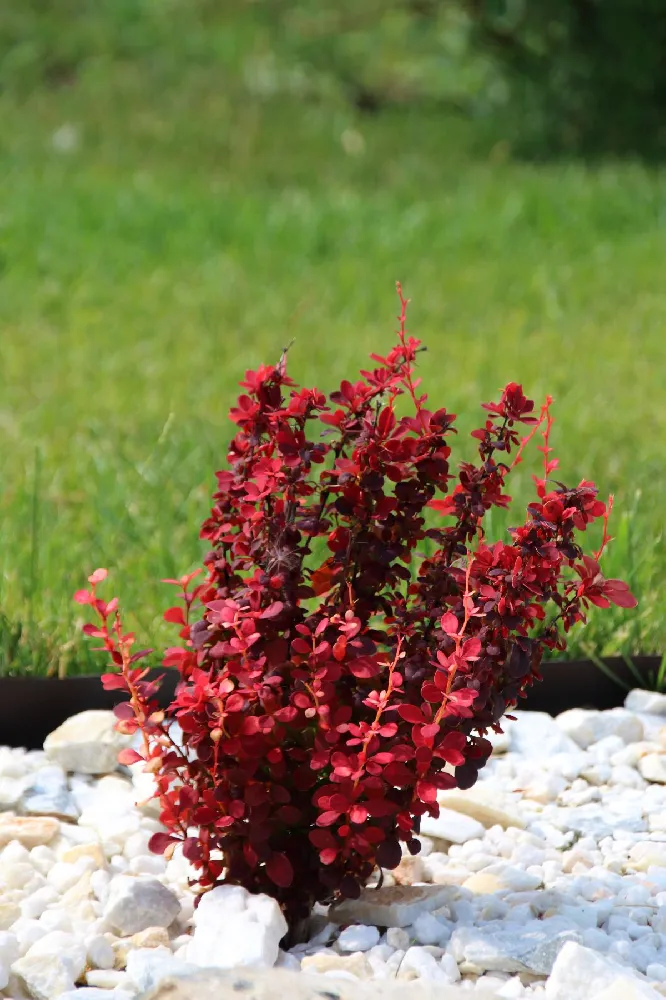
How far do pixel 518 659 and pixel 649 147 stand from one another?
10.6 meters

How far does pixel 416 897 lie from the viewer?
6.83 feet

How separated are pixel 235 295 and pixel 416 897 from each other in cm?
548

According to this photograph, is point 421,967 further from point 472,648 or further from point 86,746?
point 86,746

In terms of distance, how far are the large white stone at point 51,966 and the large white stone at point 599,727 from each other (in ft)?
4.01

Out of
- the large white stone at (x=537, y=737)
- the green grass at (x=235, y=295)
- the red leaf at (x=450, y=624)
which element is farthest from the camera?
the green grass at (x=235, y=295)

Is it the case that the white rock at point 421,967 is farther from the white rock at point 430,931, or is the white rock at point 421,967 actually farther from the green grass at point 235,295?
the green grass at point 235,295

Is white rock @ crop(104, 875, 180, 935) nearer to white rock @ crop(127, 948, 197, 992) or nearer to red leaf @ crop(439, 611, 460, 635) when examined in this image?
white rock @ crop(127, 948, 197, 992)

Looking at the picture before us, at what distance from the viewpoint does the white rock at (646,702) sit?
115 inches

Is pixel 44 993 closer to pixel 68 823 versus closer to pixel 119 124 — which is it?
pixel 68 823

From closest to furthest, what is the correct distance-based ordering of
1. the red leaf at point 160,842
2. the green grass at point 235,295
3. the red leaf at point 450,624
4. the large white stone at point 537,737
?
the red leaf at point 450,624 → the red leaf at point 160,842 → the large white stone at point 537,737 → the green grass at point 235,295

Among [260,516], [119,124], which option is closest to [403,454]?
[260,516]

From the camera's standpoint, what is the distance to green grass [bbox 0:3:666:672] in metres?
3.71

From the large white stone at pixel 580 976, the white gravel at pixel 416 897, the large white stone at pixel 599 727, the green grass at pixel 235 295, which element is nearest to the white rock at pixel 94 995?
the white gravel at pixel 416 897

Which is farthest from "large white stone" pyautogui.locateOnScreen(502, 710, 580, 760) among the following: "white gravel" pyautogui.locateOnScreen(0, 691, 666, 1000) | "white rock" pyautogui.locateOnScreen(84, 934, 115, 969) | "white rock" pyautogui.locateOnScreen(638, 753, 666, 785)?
"white rock" pyautogui.locateOnScreen(84, 934, 115, 969)
